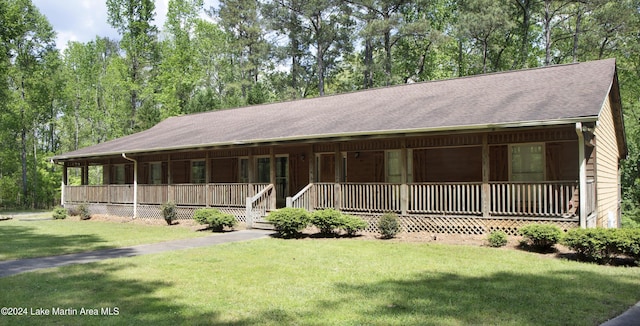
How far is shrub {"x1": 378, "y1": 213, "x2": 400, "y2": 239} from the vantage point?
41.2ft

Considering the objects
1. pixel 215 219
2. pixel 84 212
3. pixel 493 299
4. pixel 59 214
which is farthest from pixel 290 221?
pixel 59 214

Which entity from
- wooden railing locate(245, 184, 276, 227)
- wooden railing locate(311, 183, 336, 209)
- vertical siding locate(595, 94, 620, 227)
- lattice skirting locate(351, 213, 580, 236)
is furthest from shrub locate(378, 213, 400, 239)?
vertical siding locate(595, 94, 620, 227)

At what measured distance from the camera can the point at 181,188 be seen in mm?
19125

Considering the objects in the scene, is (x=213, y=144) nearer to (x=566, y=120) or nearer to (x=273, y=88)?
(x=566, y=120)

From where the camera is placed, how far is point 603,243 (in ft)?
28.6

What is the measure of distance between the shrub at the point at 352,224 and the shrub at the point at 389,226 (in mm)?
556

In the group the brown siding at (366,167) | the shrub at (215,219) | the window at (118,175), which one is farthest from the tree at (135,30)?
the brown siding at (366,167)

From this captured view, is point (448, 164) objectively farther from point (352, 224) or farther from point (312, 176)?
point (312, 176)

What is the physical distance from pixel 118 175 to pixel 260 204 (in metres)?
12.5

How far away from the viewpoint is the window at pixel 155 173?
2275 centimetres

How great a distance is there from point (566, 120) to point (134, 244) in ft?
36.6

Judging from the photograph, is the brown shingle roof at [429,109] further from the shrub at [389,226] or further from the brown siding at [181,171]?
the shrub at [389,226]

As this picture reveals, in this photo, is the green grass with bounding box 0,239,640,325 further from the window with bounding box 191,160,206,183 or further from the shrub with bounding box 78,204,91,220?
the shrub with bounding box 78,204,91,220

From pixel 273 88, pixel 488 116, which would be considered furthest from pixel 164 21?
pixel 488 116
